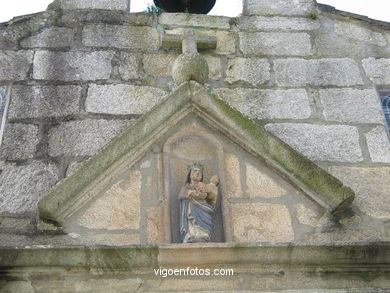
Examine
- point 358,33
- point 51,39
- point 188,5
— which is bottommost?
point 51,39

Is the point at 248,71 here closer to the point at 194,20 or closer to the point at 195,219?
the point at 194,20

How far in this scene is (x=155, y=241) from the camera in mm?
4043

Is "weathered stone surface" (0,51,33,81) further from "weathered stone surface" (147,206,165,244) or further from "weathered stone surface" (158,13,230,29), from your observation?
"weathered stone surface" (147,206,165,244)

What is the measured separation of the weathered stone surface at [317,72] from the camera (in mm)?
5215

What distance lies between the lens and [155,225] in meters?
4.11

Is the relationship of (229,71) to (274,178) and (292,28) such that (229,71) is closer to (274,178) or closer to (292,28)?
(292,28)

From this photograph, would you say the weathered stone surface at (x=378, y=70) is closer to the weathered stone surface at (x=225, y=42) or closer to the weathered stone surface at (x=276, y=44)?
the weathered stone surface at (x=276, y=44)

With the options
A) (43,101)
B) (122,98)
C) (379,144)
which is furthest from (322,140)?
(43,101)

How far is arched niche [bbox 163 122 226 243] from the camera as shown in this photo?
13.6 feet

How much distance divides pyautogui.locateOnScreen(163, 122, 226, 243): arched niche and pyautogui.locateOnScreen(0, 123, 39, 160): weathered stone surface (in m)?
0.91

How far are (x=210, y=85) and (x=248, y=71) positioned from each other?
31 centimetres

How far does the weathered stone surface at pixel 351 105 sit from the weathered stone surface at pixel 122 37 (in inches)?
52.5

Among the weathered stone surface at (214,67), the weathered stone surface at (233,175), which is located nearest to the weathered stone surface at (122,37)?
the weathered stone surface at (214,67)

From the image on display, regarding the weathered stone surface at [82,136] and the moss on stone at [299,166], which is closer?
the moss on stone at [299,166]
